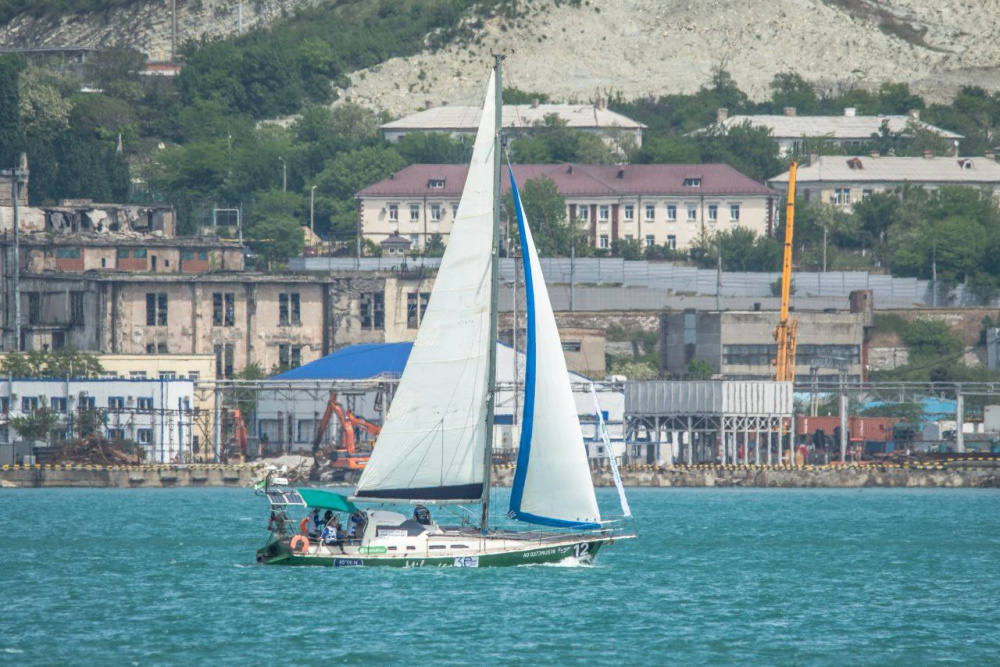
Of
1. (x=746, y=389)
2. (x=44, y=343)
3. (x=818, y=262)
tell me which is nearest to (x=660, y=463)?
(x=746, y=389)

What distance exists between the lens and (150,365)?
389 ft

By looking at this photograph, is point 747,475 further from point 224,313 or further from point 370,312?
point 224,313

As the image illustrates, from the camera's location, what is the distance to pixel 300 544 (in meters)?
54.2

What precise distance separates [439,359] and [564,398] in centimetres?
347

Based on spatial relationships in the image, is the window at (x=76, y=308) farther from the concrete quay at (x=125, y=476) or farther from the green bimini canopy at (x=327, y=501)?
the green bimini canopy at (x=327, y=501)

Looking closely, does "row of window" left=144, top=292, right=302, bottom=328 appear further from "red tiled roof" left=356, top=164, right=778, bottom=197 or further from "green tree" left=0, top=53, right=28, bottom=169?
"green tree" left=0, top=53, right=28, bottom=169

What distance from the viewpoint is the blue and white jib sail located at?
2087 inches

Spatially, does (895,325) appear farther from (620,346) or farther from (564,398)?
(564,398)

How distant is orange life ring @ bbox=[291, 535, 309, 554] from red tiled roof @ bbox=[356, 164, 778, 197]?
112453mm

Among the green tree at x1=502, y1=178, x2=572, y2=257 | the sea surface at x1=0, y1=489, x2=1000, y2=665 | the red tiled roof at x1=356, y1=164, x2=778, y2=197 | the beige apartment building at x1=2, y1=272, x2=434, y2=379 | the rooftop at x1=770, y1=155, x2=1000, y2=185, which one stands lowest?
the sea surface at x1=0, y1=489, x2=1000, y2=665

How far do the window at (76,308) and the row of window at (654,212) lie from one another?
165 ft

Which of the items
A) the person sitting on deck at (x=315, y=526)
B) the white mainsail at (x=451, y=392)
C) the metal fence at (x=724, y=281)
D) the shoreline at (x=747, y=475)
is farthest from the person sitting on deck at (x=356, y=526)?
the metal fence at (x=724, y=281)

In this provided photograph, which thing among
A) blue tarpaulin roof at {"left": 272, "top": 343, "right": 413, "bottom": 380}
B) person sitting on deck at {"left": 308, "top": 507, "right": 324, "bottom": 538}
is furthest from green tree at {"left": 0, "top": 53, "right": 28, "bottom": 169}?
person sitting on deck at {"left": 308, "top": 507, "right": 324, "bottom": 538}

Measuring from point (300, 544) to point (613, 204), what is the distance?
4528 inches
